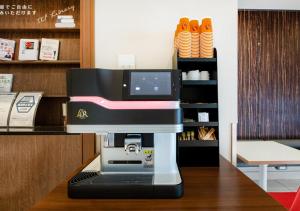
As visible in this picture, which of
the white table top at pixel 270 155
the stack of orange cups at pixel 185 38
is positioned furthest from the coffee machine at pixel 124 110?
the white table top at pixel 270 155

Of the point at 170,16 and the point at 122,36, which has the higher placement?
the point at 170,16

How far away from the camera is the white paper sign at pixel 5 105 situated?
269cm

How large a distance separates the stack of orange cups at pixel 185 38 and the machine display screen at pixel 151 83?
853mm

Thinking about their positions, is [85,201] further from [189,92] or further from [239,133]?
[239,133]

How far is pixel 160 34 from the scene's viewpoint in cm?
241

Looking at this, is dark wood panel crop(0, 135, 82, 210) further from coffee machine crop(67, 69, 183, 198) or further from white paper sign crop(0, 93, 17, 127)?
coffee machine crop(67, 69, 183, 198)

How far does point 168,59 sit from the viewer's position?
2.42 metres

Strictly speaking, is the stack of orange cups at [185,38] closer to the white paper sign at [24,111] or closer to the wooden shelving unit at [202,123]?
the wooden shelving unit at [202,123]

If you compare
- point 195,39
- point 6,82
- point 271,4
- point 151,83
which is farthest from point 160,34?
point 271,4

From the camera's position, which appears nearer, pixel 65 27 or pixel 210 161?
pixel 210 161

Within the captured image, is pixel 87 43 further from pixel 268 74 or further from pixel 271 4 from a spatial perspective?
pixel 268 74

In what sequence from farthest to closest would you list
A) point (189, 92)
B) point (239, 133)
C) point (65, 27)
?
point (239, 133) < point (65, 27) < point (189, 92)

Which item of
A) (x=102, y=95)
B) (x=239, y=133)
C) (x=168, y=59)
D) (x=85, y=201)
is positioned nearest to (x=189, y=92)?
(x=168, y=59)

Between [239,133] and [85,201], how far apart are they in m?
3.75
